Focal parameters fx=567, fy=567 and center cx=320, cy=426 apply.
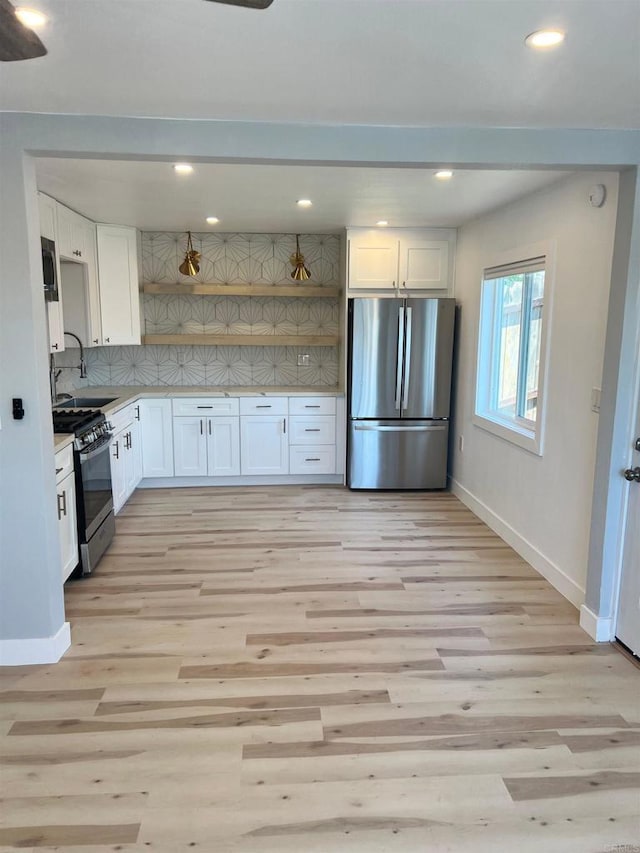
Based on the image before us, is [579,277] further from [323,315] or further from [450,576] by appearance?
[323,315]

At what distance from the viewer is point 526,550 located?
3.69 m

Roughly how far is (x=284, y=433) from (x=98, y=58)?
145 inches

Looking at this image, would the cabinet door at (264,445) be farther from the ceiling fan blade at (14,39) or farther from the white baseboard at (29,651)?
the ceiling fan blade at (14,39)

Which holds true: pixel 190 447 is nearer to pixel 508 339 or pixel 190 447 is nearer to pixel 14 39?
pixel 508 339

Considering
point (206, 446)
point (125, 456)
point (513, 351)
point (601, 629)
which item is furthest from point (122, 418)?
point (601, 629)

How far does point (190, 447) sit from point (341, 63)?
3.85 metres

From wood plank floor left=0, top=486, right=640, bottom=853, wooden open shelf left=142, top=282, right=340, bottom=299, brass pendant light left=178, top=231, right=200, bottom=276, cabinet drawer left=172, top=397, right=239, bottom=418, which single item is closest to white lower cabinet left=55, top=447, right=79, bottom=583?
wood plank floor left=0, top=486, right=640, bottom=853

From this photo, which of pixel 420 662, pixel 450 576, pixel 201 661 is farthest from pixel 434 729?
pixel 450 576

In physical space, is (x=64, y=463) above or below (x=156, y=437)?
above

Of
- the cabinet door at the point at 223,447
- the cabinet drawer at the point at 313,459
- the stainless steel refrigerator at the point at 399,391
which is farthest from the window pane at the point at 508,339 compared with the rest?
the cabinet door at the point at 223,447

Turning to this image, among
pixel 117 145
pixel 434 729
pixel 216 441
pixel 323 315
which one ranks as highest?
pixel 117 145

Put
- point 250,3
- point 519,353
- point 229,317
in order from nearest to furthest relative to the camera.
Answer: point 250,3 → point 519,353 → point 229,317

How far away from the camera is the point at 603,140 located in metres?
2.42

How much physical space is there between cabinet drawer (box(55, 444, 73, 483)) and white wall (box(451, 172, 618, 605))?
276 centimetres
